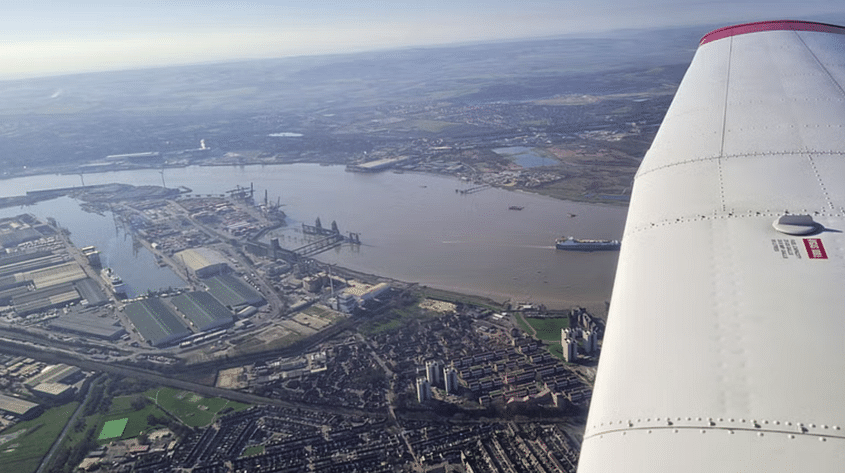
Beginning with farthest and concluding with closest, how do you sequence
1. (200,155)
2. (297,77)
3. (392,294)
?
→ (297,77), (200,155), (392,294)

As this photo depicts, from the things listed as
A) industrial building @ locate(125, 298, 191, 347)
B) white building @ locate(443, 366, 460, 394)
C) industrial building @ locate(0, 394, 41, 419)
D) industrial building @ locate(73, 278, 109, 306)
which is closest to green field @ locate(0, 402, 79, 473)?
industrial building @ locate(0, 394, 41, 419)

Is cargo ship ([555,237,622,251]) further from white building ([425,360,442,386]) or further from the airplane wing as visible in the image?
the airplane wing

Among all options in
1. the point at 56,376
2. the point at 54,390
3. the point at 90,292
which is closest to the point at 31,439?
the point at 54,390

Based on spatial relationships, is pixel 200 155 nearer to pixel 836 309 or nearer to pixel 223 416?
pixel 223 416

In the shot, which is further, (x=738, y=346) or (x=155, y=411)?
(x=155, y=411)

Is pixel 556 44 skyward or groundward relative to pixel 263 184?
skyward

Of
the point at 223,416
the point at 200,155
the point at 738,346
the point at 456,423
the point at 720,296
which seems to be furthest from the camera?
the point at 200,155

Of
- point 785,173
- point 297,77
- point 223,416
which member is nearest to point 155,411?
point 223,416
